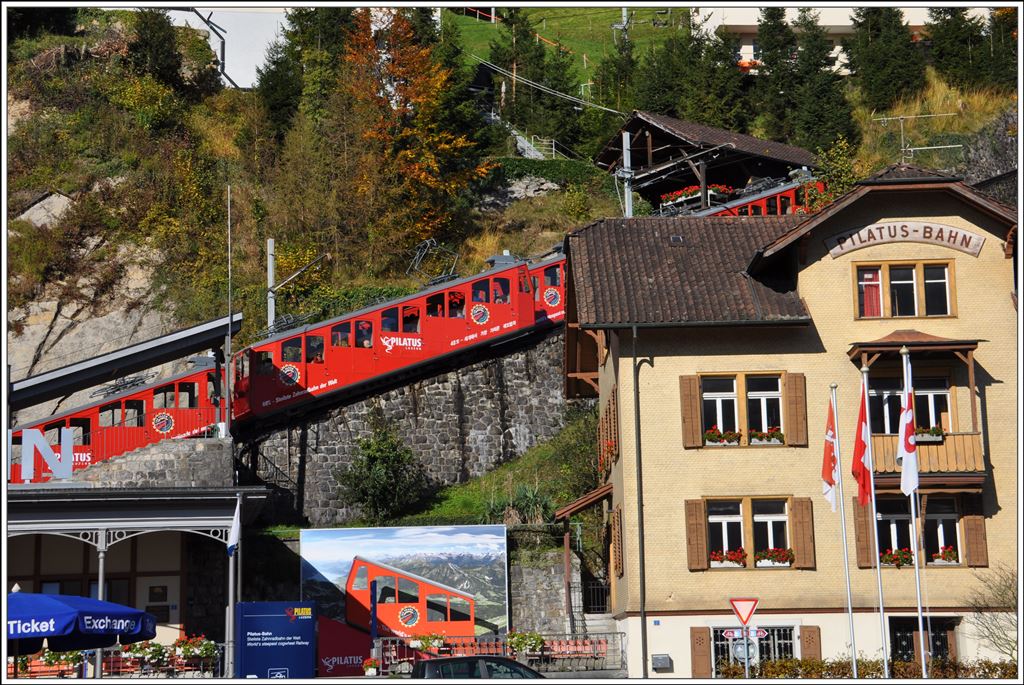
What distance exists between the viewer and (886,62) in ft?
212

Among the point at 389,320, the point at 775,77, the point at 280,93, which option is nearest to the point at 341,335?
the point at 389,320

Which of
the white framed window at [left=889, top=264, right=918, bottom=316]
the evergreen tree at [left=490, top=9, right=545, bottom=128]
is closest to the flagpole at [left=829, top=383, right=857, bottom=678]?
the white framed window at [left=889, top=264, right=918, bottom=316]

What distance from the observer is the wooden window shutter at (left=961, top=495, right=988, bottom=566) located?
1053 inches

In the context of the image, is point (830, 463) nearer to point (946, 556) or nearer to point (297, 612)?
point (946, 556)

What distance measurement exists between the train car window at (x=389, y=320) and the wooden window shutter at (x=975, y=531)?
17.8m

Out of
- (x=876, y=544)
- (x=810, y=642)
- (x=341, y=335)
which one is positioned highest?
(x=341, y=335)

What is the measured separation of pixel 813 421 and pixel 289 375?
15.9 meters

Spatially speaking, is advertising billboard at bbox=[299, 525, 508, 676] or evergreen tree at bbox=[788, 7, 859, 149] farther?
evergreen tree at bbox=[788, 7, 859, 149]

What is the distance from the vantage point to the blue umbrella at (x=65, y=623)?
1697 centimetres

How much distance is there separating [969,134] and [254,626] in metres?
42.5

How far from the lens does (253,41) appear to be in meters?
65.5

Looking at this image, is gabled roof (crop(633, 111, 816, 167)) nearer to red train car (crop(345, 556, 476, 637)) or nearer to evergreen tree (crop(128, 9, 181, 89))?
red train car (crop(345, 556, 476, 637))

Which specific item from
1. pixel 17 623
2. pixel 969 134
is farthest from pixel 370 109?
pixel 17 623

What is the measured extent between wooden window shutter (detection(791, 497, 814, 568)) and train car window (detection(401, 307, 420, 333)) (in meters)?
15.7
